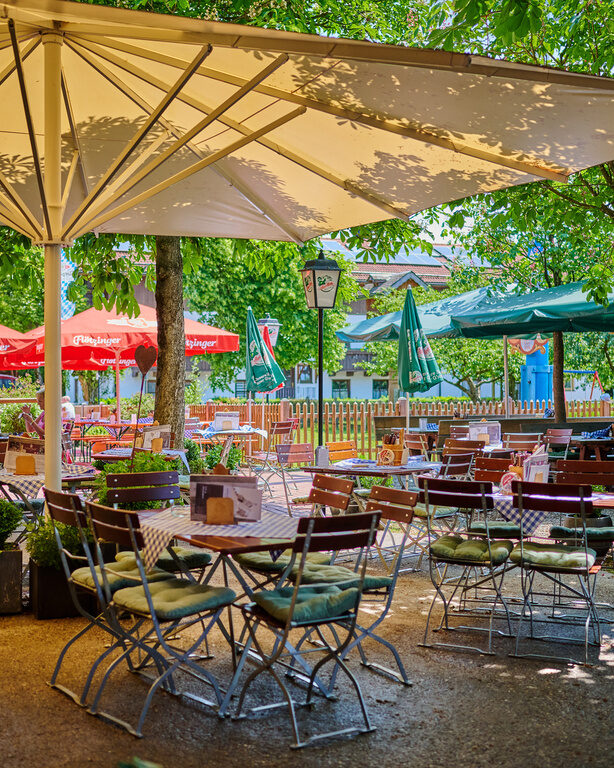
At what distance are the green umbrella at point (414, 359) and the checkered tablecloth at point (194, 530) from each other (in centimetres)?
764

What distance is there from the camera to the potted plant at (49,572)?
6.43 m

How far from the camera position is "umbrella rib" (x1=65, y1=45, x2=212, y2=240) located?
477cm

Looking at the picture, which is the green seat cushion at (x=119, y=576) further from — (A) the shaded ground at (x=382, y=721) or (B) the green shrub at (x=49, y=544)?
(B) the green shrub at (x=49, y=544)

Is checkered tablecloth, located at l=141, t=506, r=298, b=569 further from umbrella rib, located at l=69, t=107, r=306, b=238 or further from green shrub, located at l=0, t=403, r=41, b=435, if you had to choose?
green shrub, located at l=0, t=403, r=41, b=435

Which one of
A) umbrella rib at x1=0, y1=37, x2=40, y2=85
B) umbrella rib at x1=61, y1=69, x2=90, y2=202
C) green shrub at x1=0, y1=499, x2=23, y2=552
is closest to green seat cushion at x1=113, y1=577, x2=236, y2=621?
green shrub at x1=0, y1=499, x2=23, y2=552

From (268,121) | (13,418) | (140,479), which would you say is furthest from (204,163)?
(13,418)

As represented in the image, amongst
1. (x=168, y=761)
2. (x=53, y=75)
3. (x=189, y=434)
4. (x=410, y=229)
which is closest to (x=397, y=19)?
(x=410, y=229)

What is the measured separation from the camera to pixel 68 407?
15133mm

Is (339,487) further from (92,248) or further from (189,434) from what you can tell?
(189,434)

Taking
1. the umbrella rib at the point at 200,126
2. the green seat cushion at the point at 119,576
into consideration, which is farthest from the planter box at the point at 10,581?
the umbrella rib at the point at 200,126

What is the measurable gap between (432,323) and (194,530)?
1108 centimetres

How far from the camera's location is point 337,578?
205 inches

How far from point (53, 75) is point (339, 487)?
10.6 ft

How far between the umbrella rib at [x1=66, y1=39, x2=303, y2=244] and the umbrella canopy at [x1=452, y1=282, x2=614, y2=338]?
5.57m
